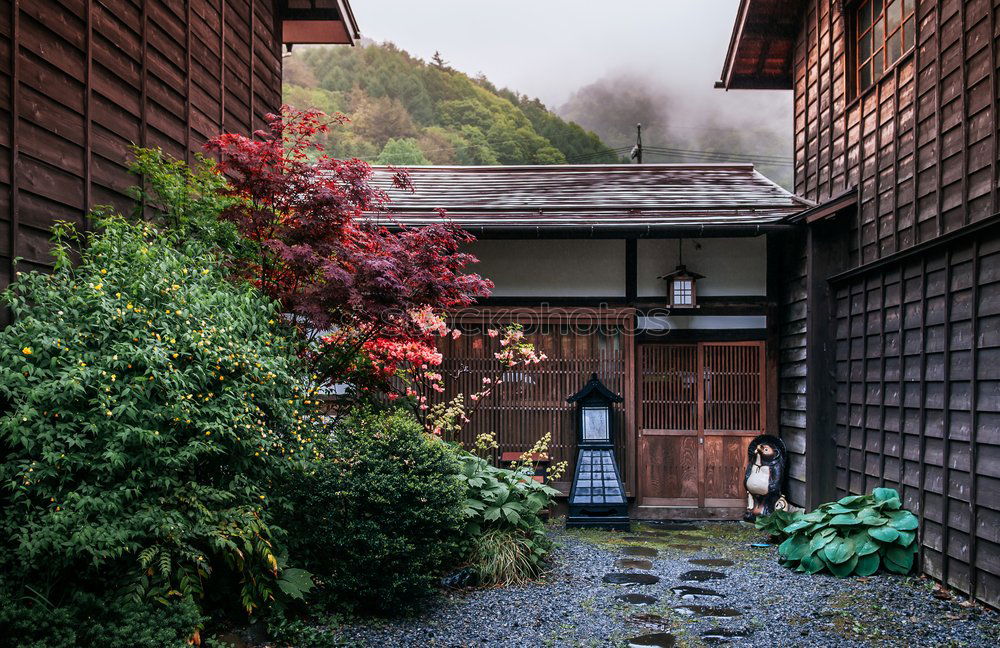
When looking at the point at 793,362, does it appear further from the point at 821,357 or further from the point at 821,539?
the point at 821,539

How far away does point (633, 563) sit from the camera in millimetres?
6566

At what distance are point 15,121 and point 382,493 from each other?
3.08 meters

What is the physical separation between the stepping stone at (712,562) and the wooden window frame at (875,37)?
184 inches

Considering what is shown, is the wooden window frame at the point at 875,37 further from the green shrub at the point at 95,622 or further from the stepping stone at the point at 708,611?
the green shrub at the point at 95,622

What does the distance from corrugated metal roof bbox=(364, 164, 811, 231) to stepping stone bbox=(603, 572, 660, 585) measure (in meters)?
4.08

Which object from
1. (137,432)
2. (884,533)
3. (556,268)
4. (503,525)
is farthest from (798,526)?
(137,432)

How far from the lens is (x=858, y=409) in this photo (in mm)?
7031

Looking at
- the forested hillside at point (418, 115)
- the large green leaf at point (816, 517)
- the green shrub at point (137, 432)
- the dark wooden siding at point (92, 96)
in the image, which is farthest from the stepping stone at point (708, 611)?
the forested hillside at point (418, 115)

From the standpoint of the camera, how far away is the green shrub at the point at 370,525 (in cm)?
457

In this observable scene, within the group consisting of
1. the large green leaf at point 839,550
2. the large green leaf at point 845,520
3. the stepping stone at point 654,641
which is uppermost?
the large green leaf at point 845,520

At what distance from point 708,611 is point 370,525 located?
99.0 inches

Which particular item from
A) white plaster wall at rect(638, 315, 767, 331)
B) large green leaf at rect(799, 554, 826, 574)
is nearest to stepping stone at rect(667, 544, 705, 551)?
large green leaf at rect(799, 554, 826, 574)

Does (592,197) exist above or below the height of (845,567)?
above

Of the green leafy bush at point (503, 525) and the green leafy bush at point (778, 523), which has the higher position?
the green leafy bush at point (503, 525)
